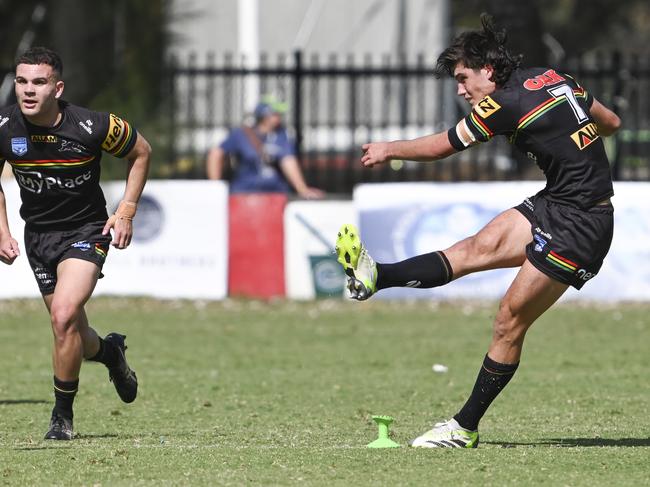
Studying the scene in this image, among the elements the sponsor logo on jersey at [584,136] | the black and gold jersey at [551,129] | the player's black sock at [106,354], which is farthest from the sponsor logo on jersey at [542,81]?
the player's black sock at [106,354]

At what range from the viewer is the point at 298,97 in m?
15.9

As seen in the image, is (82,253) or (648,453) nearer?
(648,453)

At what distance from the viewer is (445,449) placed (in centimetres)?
687

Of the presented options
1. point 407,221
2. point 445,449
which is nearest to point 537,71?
point 445,449

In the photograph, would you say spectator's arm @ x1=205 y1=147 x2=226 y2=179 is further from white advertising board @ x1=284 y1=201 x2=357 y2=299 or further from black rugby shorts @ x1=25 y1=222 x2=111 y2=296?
black rugby shorts @ x1=25 y1=222 x2=111 y2=296

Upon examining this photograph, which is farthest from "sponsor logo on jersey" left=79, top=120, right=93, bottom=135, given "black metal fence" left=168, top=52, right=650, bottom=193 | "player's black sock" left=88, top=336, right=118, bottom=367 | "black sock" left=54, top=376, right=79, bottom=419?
"black metal fence" left=168, top=52, right=650, bottom=193

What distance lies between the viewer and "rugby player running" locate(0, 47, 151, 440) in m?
7.25

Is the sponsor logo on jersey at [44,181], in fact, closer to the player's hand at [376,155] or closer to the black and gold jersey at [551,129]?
the player's hand at [376,155]

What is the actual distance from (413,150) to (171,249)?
26.0 ft

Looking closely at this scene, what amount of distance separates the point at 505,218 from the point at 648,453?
1460 mm

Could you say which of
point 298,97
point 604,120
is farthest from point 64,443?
point 298,97

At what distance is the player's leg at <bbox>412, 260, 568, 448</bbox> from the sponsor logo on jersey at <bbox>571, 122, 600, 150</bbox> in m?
0.68

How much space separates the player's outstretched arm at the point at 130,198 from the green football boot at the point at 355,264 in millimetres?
1252

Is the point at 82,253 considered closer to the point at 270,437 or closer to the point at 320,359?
the point at 270,437
